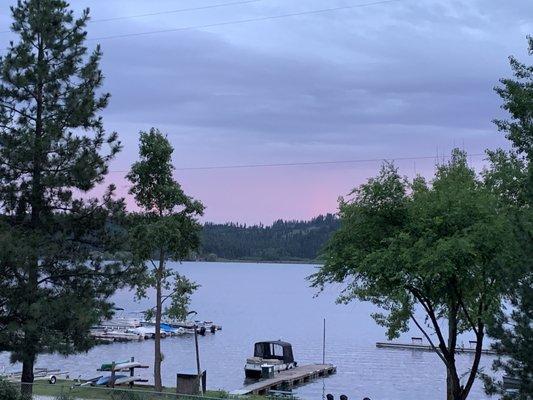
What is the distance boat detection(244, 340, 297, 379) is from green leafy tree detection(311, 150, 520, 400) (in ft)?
98.4

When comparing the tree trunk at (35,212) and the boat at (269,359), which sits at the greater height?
the tree trunk at (35,212)

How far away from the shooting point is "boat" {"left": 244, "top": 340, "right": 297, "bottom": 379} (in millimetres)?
53438

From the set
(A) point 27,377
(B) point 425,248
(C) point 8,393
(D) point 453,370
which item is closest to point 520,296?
(B) point 425,248

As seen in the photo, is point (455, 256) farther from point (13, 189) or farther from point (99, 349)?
point (99, 349)

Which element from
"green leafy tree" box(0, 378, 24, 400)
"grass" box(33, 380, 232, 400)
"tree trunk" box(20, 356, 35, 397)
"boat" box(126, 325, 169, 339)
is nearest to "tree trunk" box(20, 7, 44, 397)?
"tree trunk" box(20, 356, 35, 397)

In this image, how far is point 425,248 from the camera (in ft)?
67.7

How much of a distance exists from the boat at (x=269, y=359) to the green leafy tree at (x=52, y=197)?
108 ft

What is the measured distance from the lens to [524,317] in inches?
583

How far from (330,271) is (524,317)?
9.07 metres

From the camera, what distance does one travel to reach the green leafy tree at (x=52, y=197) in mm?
20219

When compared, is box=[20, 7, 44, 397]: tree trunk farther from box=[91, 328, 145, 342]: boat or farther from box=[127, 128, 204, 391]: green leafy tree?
box=[91, 328, 145, 342]: boat

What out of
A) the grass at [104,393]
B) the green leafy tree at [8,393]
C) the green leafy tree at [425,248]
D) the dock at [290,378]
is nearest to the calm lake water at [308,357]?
the dock at [290,378]

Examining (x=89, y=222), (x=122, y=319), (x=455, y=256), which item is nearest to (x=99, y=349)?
(x=122, y=319)

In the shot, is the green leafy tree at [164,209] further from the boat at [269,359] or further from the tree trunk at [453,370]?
the boat at [269,359]
